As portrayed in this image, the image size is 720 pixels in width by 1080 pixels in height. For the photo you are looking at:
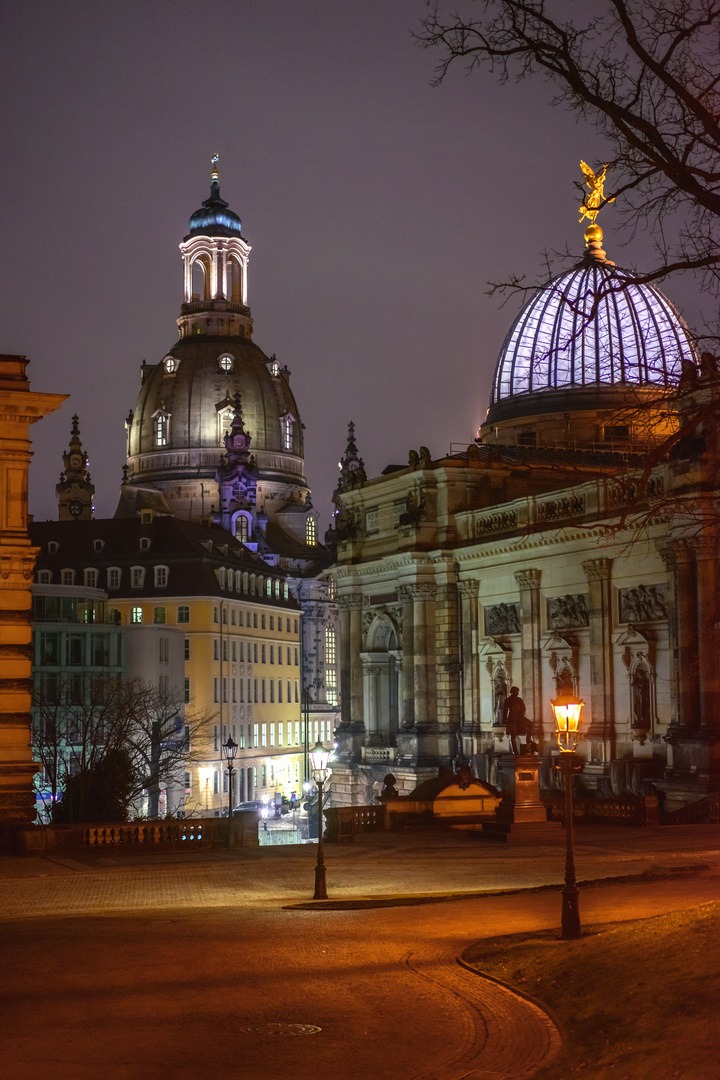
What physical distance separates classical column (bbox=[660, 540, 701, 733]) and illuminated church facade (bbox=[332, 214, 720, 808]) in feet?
0.24

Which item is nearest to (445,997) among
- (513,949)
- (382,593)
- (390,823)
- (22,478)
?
(513,949)

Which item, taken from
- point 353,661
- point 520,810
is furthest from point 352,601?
point 520,810

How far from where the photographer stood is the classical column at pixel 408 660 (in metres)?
76.9

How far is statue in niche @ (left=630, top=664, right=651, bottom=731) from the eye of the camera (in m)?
60.0

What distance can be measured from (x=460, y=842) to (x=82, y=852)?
429 inches

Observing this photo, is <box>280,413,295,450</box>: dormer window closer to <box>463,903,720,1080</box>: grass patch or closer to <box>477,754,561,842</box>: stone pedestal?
<box>477,754,561,842</box>: stone pedestal

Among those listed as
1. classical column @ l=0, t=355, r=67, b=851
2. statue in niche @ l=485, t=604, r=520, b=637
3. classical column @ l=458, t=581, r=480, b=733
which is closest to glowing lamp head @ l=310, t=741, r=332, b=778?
classical column @ l=0, t=355, r=67, b=851

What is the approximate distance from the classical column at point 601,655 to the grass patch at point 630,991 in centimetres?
4078

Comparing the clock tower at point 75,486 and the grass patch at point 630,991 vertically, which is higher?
the clock tower at point 75,486

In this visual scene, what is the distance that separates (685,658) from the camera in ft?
178

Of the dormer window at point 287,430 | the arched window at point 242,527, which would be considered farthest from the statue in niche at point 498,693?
the dormer window at point 287,430

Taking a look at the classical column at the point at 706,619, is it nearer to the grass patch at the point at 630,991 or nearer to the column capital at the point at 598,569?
the column capital at the point at 598,569

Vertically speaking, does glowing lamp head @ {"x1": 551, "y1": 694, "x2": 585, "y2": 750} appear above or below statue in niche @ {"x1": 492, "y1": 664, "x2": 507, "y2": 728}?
below

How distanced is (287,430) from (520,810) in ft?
461
